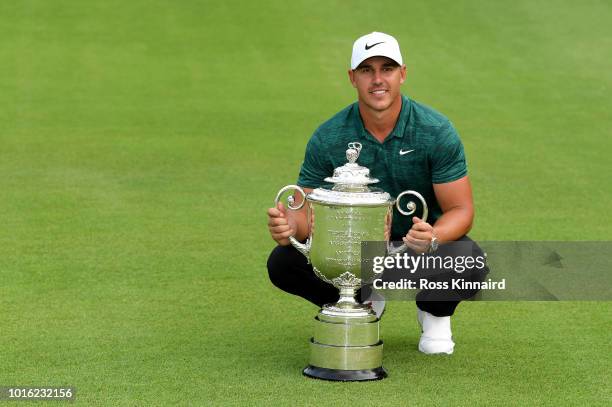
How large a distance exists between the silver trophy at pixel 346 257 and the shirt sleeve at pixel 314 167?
0.40 metres

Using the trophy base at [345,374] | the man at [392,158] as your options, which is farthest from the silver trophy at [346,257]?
the man at [392,158]

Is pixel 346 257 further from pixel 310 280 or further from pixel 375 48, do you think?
pixel 375 48

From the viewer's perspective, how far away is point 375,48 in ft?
18.8

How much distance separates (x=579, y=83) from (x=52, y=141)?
6182 mm

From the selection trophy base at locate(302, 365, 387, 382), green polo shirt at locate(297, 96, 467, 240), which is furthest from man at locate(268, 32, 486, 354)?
trophy base at locate(302, 365, 387, 382)

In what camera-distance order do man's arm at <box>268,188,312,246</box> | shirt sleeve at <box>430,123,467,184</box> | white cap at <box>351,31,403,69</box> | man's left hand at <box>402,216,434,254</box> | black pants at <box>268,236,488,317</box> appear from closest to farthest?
man's left hand at <box>402,216,434,254</box> → man's arm at <box>268,188,312,246</box> → white cap at <box>351,31,403,69</box> → shirt sleeve at <box>430,123,467,184</box> → black pants at <box>268,236,488,317</box>

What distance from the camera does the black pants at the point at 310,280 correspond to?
6020mm

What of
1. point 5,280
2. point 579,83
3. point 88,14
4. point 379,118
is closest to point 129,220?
point 5,280

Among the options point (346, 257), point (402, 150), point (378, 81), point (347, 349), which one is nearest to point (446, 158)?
point (402, 150)

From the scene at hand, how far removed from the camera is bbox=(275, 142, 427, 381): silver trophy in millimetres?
5473

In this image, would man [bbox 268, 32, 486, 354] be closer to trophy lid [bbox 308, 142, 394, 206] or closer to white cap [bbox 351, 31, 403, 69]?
white cap [bbox 351, 31, 403, 69]

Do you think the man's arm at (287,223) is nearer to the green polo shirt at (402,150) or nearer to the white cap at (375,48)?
the green polo shirt at (402,150)

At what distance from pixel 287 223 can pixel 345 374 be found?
656 mm

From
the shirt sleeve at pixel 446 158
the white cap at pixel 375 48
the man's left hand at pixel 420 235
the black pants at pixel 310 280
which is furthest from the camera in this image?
the black pants at pixel 310 280
